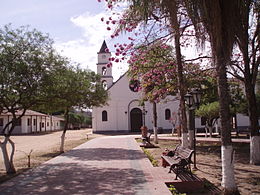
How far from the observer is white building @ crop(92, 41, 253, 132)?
128 ft

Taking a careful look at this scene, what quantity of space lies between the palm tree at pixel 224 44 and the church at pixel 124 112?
32873 mm

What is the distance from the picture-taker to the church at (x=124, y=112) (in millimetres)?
39188

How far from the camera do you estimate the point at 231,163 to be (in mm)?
6051

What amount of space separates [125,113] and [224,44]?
33.9 meters

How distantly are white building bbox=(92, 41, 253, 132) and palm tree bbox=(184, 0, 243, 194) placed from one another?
1286 inches

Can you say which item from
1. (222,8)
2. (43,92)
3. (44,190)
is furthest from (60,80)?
(222,8)

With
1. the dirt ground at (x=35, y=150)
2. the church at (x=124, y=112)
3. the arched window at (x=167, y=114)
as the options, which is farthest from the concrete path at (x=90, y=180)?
the arched window at (x=167, y=114)

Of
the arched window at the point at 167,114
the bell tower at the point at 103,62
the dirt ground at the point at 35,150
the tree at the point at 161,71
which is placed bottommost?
the dirt ground at the point at 35,150

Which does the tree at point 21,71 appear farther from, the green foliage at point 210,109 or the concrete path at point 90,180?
the green foliage at point 210,109

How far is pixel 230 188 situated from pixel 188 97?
15.7ft

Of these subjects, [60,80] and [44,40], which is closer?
[44,40]

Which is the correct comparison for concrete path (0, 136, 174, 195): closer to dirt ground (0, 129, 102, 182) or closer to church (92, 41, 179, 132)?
dirt ground (0, 129, 102, 182)

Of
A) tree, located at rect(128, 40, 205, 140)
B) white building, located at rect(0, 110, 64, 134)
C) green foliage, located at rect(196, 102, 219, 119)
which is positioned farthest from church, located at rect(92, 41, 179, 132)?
tree, located at rect(128, 40, 205, 140)

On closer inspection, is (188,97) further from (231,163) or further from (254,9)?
(231,163)
